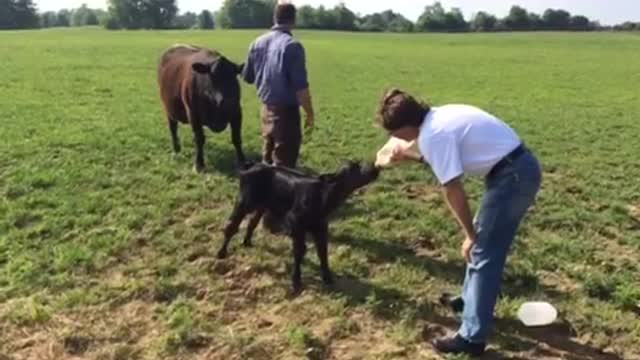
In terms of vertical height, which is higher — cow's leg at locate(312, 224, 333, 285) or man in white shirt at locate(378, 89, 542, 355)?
man in white shirt at locate(378, 89, 542, 355)

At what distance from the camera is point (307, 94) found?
787cm

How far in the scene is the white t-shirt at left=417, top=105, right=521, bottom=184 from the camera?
5008mm

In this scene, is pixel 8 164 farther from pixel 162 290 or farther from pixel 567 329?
pixel 567 329

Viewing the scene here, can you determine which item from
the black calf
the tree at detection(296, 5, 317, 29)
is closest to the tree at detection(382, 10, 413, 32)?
the tree at detection(296, 5, 317, 29)

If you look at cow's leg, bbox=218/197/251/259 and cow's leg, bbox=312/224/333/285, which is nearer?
cow's leg, bbox=312/224/333/285

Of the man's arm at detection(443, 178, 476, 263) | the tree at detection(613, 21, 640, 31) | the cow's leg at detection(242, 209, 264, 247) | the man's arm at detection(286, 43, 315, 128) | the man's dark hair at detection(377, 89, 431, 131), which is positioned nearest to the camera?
the man's arm at detection(443, 178, 476, 263)

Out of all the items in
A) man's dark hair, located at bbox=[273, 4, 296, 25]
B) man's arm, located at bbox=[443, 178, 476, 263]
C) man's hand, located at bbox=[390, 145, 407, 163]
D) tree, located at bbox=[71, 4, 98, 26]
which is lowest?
tree, located at bbox=[71, 4, 98, 26]

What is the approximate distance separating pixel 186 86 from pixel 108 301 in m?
4.90

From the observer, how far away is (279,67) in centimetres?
782

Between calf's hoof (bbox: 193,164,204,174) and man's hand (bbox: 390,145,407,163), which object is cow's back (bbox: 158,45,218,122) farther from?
man's hand (bbox: 390,145,407,163)

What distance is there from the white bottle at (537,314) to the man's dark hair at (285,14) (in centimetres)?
347

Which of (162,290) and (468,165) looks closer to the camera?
(468,165)

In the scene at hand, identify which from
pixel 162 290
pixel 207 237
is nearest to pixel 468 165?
pixel 162 290

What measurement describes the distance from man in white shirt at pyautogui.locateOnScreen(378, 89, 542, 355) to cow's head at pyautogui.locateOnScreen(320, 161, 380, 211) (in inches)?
40.9
